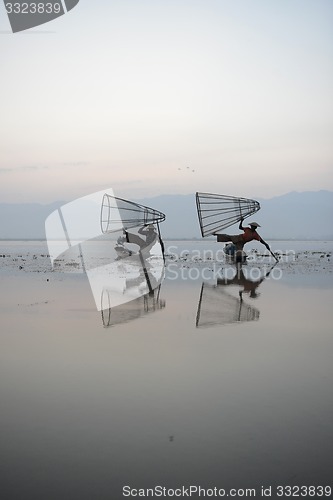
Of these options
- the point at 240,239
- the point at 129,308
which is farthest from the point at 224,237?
the point at 129,308

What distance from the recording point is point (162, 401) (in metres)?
5.06

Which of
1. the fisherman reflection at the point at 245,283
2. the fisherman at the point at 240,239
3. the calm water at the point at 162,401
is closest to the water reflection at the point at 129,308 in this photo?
the calm water at the point at 162,401

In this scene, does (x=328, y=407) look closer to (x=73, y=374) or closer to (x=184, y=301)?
(x=73, y=374)

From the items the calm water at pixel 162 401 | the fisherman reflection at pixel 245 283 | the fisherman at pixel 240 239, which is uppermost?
the calm water at pixel 162 401

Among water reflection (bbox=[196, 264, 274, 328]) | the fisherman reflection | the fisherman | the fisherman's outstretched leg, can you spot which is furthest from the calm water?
the fisherman's outstretched leg

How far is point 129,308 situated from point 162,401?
6.33 meters

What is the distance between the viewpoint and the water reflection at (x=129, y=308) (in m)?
9.88

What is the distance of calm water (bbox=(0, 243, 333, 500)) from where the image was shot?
11.7ft

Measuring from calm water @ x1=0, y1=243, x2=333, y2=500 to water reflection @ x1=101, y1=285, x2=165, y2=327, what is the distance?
0.39ft

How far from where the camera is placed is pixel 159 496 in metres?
3.31

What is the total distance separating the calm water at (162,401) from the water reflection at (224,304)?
0.09 m

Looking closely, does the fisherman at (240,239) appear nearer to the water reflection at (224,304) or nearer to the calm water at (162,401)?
the water reflection at (224,304)

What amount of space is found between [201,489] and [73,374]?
3003 millimetres

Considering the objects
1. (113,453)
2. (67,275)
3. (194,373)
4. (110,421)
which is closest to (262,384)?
(194,373)
